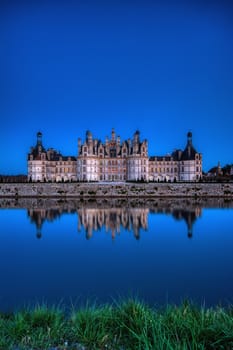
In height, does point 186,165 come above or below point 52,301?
above

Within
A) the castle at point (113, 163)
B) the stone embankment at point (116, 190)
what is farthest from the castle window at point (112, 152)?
the stone embankment at point (116, 190)

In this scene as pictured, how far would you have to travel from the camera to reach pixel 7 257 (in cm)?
1220

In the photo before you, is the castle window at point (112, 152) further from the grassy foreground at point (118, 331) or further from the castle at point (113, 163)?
the grassy foreground at point (118, 331)

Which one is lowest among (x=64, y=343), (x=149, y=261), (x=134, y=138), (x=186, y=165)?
(x=149, y=261)

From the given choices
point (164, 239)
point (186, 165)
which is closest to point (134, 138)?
point (186, 165)

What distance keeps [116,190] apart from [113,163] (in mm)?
21446

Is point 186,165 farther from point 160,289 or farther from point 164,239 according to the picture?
point 160,289

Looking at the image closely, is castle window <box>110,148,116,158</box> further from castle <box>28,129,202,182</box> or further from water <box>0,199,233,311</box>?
water <box>0,199,233,311</box>

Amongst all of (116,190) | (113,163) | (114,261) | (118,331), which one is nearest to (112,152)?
(113,163)

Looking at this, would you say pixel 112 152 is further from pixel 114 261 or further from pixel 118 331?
pixel 118 331

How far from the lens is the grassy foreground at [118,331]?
399 cm

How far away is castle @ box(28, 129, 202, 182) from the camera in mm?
65125

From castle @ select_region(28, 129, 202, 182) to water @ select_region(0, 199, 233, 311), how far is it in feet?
141

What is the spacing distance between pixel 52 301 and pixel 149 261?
5.25m
